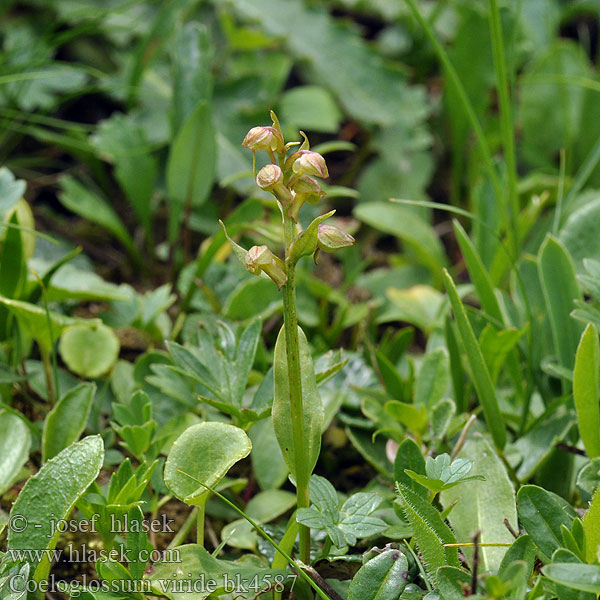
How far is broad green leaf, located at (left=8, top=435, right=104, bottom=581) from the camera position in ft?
2.96

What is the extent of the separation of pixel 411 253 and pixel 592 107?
656mm

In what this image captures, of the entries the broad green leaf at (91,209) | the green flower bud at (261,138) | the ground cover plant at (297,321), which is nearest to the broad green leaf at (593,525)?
the ground cover plant at (297,321)

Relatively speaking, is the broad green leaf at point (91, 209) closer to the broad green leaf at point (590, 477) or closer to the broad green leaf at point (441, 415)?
the broad green leaf at point (441, 415)

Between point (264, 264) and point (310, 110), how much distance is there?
52.3 inches

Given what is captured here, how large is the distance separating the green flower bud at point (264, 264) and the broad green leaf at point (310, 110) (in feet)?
4.02

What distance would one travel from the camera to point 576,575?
69 cm

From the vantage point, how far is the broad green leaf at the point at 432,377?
3.80ft

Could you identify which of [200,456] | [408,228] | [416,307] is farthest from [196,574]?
[408,228]

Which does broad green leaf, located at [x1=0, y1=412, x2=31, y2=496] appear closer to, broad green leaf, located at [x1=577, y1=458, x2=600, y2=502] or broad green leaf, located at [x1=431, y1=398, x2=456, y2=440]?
broad green leaf, located at [x1=431, y1=398, x2=456, y2=440]

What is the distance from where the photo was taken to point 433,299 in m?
1.56

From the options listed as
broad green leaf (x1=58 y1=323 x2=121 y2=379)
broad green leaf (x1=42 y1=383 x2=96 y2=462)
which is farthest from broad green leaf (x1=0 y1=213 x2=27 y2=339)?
broad green leaf (x1=42 y1=383 x2=96 y2=462)

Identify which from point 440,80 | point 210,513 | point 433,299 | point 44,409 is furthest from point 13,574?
point 440,80

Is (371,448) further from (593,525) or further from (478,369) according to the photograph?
(593,525)

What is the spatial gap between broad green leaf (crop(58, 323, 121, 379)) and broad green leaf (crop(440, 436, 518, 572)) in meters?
0.65
